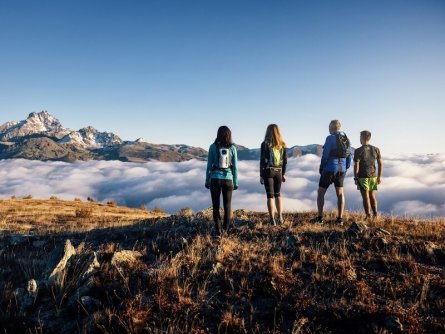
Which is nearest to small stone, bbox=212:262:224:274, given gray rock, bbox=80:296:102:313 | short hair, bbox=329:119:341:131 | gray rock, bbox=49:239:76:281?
gray rock, bbox=80:296:102:313

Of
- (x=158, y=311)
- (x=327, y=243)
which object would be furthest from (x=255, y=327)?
(x=327, y=243)

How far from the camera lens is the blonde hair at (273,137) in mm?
8812

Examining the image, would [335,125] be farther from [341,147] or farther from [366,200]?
[366,200]

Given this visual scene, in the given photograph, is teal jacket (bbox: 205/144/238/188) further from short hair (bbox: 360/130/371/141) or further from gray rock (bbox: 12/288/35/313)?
short hair (bbox: 360/130/371/141)

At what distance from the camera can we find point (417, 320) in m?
3.96

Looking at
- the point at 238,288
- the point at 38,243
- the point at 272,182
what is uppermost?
the point at 272,182

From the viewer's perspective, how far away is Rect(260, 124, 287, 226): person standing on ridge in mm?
8766

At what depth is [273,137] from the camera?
8.87 m

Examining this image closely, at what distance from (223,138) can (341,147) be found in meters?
3.62

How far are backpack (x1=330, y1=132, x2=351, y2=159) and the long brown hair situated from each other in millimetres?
3255

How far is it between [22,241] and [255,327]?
7462mm

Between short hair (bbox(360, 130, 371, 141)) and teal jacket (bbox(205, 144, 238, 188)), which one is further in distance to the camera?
short hair (bbox(360, 130, 371, 141))

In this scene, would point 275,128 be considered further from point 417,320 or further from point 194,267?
point 417,320

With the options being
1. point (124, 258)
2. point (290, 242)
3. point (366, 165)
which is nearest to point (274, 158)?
point (290, 242)
